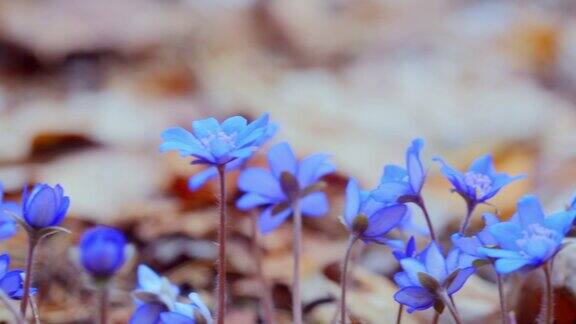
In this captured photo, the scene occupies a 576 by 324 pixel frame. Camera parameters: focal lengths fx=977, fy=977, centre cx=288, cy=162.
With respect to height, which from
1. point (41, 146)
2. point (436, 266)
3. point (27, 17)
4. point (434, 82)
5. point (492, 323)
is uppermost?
point (27, 17)

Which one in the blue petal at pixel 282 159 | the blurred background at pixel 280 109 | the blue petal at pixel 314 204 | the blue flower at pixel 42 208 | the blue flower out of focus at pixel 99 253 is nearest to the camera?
the blue flower out of focus at pixel 99 253

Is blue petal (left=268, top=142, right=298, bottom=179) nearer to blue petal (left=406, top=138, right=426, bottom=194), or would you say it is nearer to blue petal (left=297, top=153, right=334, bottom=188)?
blue petal (left=297, top=153, right=334, bottom=188)

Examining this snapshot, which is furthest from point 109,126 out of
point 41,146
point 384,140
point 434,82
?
point 434,82

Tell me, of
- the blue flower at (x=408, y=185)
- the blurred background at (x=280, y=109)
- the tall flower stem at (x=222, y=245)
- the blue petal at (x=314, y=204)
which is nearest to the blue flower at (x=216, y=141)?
the tall flower stem at (x=222, y=245)

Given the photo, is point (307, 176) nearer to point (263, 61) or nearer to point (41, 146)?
point (41, 146)

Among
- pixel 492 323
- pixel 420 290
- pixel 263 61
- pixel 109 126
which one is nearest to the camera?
pixel 420 290

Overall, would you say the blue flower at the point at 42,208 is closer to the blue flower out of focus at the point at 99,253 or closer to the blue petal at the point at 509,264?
the blue flower out of focus at the point at 99,253

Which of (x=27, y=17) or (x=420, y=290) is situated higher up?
(x=27, y=17)
